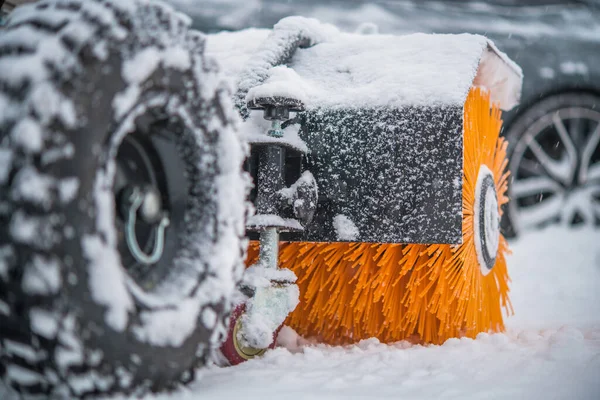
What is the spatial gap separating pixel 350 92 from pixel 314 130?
113mm

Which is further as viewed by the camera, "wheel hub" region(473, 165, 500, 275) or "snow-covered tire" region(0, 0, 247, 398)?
"wheel hub" region(473, 165, 500, 275)

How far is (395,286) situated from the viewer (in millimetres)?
1464

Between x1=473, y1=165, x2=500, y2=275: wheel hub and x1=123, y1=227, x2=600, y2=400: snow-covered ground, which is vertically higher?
x1=473, y1=165, x2=500, y2=275: wheel hub

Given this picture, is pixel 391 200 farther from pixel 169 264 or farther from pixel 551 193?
pixel 551 193

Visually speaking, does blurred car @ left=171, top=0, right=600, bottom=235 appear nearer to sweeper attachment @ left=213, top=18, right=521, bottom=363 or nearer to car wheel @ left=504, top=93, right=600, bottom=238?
car wheel @ left=504, top=93, right=600, bottom=238

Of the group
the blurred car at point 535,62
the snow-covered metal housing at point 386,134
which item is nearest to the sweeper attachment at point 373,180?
the snow-covered metal housing at point 386,134

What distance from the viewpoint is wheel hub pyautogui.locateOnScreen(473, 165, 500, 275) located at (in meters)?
1.50

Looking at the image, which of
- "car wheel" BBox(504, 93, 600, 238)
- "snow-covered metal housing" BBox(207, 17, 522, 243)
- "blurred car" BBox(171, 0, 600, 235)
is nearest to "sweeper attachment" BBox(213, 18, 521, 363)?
"snow-covered metal housing" BBox(207, 17, 522, 243)

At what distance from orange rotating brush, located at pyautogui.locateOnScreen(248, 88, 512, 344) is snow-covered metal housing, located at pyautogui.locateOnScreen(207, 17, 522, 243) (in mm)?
145

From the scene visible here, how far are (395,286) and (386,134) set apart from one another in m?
0.39

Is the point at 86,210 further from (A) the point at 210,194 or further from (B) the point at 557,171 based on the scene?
(B) the point at 557,171

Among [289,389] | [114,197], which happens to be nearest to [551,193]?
[289,389]

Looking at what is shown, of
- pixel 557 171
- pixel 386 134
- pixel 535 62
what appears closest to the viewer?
pixel 386 134

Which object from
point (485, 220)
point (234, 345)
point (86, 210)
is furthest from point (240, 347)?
point (485, 220)
